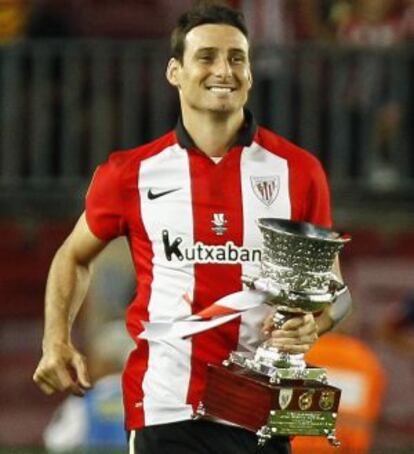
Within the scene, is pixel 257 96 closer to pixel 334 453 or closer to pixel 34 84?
pixel 34 84

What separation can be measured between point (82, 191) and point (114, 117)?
484mm

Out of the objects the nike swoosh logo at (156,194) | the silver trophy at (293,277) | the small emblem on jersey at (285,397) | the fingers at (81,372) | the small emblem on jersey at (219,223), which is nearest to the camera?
the silver trophy at (293,277)

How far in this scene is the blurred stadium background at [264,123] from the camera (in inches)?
466

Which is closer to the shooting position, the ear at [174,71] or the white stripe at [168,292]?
the white stripe at [168,292]

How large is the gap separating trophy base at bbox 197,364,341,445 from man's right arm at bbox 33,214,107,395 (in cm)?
41

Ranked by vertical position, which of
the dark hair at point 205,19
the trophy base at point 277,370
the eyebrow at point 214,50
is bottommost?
the trophy base at point 277,370

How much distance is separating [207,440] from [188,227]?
0.62 metres

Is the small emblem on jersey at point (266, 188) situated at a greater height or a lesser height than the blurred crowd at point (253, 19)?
greater

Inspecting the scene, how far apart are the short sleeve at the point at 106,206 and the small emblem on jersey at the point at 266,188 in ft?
1.32

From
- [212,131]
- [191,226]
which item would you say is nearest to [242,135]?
[212,131]

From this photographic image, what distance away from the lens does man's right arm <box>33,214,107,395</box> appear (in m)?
6.14

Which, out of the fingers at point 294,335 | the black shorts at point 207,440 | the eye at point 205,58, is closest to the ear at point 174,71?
the eye at point 205,58

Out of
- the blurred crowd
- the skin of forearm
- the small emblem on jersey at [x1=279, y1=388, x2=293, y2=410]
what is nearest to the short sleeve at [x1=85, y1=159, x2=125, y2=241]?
the skin of forearm

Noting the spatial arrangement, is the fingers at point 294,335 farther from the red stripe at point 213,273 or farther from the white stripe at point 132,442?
the white stripe at point 132,442
